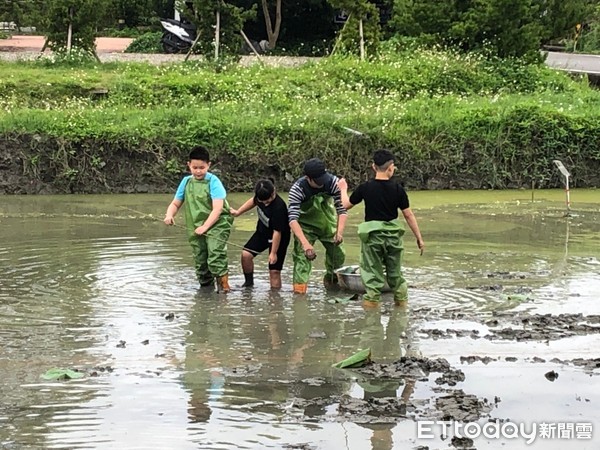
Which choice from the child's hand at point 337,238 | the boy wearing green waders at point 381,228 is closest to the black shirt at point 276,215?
the child's hand at point 337,238

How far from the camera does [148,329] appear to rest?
8188 millimetres

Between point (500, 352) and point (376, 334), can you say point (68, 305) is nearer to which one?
point (376, 334)

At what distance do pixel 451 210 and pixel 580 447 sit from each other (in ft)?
36.3

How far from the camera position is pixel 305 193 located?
9555 millimetres

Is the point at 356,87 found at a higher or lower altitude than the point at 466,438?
higher

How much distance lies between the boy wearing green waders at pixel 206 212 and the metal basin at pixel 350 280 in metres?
1.15

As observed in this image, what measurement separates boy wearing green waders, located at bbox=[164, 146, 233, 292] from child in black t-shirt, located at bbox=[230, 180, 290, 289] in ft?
0.79

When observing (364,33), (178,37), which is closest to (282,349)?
(364,33)

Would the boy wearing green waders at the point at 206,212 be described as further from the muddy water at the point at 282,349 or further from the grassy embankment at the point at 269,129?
the grassy embankment at the point at 269,129

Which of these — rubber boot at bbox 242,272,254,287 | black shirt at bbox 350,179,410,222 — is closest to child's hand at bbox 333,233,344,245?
black shirt at bbox 350,179,410,222

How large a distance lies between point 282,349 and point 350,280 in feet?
7.55

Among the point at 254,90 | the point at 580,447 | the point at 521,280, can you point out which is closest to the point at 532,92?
the point at 254,90

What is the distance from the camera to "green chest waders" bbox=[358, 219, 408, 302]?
347 inches
